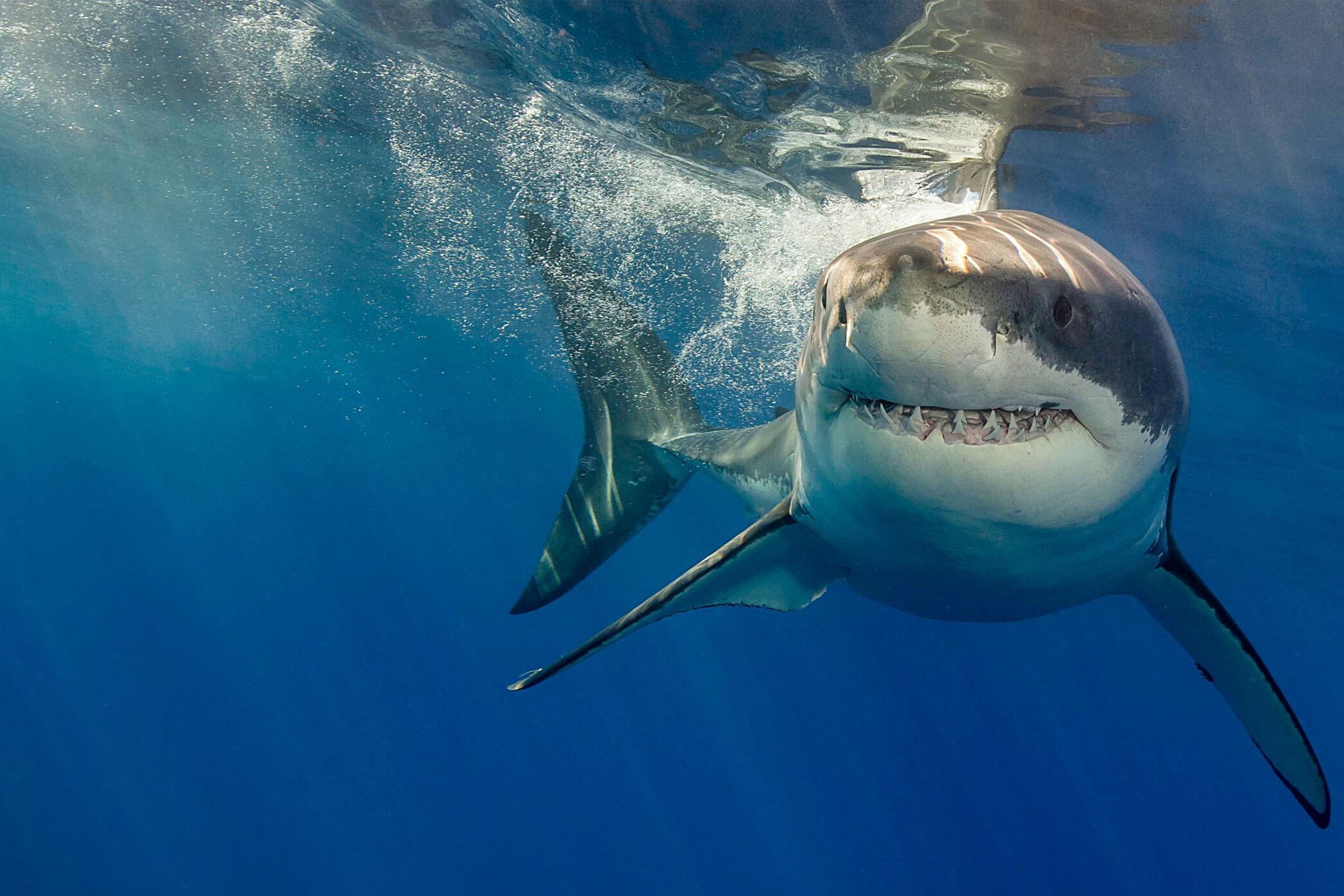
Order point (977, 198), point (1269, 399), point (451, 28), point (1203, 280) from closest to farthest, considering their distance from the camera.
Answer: point (451, 28)
point (977, 198)
point (1203, 280)
point (1269, 399)

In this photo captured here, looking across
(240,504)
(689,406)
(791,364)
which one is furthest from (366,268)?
(240,504)

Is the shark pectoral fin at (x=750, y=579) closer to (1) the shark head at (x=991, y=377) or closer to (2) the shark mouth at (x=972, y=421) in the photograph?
(1) the shark head at (x=991, y=377)

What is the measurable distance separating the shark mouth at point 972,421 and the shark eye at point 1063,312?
9.4 inches

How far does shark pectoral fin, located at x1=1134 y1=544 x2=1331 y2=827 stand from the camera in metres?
3.97

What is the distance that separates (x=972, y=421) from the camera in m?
2.09

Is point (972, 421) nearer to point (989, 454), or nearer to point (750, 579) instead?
point (989, 454)

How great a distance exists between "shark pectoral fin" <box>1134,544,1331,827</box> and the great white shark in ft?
0.04

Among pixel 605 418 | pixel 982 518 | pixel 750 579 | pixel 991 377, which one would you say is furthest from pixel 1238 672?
pixel 605 418

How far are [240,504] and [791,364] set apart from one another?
83.9 meters

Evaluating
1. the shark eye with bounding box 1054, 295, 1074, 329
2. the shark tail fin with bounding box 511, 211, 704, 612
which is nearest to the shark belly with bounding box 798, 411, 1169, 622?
the shark eye with bounding box 1054, 295, 1074, 329

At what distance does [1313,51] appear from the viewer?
6434mm

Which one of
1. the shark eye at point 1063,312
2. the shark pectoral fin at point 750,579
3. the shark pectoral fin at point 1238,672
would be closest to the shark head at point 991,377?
the shark eye at point 1063,312

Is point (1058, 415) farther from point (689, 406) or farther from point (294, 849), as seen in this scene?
point (294, 849)

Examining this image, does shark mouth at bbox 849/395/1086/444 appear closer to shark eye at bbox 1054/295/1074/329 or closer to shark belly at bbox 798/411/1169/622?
shark belly at bbox 798/411/1169/622
